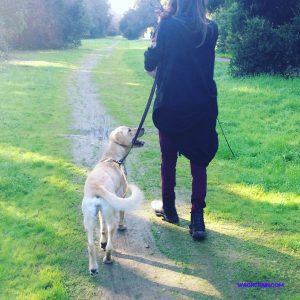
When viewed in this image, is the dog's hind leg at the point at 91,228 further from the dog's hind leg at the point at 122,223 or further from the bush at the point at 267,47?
the bush at the point at 267,47

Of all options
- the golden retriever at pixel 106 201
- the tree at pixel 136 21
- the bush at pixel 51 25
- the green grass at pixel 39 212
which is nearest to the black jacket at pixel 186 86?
the golden retriever at pixel 106 201

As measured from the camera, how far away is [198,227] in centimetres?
437

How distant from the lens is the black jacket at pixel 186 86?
3.81 m

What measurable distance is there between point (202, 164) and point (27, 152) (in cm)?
423

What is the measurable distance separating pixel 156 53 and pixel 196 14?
0.51 metres

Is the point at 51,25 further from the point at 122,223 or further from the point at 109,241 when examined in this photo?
the point at 109,241

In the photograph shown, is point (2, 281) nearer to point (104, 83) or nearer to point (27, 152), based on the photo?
point (27, 152)

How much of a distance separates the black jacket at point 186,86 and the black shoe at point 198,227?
1.94 feet

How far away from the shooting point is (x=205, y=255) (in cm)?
411

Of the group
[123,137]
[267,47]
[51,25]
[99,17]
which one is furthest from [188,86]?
[99,17]

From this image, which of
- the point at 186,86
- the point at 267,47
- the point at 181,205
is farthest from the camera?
the point at 267,47

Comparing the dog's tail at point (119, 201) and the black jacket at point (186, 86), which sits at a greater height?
the black jacket at point (186, 86)

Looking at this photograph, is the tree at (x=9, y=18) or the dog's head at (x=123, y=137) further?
the tree at (x=9, y=18)

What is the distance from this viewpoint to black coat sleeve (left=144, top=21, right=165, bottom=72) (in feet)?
12.6
